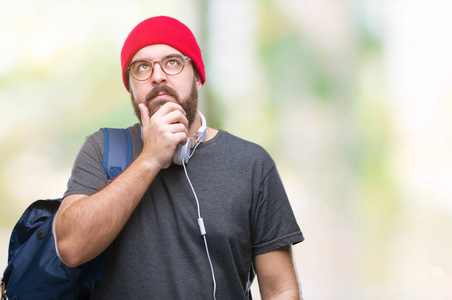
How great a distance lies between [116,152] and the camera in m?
1.45

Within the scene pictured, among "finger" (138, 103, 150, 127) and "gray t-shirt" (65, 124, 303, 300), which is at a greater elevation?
"finger" (138, 103, 150, 127)

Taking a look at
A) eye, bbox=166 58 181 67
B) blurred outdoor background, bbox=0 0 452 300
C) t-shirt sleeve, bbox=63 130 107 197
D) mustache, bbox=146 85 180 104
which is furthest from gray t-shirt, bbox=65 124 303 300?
blurred outdoor background, bbox=0 0 452 300

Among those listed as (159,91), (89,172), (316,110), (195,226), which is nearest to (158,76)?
(159,91)

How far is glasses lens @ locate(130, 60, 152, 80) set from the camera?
1533mm

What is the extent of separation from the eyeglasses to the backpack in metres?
0.26

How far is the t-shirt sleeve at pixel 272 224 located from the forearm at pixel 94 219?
0.36 metres

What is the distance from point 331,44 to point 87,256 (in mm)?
1849

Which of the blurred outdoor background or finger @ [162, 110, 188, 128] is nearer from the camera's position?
finger @ [162, 110, 188, 128]

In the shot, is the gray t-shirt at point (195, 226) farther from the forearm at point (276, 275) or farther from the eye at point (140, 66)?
the eye at point (140, 66)

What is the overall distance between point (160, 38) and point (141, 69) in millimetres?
114

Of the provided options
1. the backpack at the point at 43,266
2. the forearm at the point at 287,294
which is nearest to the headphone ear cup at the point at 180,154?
the backpack at the point at 43,266

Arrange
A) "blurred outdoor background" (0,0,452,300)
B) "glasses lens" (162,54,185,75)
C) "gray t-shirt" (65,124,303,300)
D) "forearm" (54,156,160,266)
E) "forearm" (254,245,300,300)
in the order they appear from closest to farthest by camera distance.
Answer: "forearm" (54,156,160,266) < "gray t-shirt" (65,124,303,300) < "forearm" (254,245,300,300) < "glasses lens" (162,54,185,75) < "blurred outdoor background" (0,0,452,300)

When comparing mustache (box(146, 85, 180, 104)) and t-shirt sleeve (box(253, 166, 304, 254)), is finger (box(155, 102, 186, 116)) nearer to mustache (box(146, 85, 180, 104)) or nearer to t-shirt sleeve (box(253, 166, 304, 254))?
mustache (box(146, 85, 180, 104))

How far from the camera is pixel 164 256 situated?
53.4 inches
